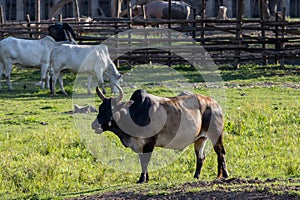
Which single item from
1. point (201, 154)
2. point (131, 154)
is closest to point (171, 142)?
point (201, 154)

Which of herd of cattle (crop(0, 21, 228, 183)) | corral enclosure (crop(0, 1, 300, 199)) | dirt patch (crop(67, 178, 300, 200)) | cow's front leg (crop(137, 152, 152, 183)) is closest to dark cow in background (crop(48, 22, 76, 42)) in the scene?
corral enclosure (crop(0, 1, 300, 199))

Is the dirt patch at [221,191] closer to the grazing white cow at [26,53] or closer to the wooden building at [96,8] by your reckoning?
the grazing white cow at [26,53]

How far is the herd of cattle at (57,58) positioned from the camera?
19047 mm

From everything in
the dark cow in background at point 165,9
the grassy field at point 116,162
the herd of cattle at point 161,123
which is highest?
the dark cow in background at point 165,9

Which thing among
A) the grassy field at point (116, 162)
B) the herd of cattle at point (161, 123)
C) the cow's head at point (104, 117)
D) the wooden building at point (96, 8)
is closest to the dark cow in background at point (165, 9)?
the wooden building at point (96, 8)

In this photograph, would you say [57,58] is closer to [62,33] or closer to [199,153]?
[62,33]

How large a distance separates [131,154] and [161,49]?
13383 mm

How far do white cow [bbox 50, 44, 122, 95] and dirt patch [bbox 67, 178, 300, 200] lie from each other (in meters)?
10.5

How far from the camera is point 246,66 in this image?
2411cm

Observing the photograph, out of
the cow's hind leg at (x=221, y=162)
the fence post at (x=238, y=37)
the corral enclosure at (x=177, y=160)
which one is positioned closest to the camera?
the corral enclosure at (x=177, y=160)

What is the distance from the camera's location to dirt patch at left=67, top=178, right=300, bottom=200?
7855 millimetres

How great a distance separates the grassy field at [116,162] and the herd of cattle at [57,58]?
1.09 m

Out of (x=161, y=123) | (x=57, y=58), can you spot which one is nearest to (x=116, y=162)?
(x=161, y=123)

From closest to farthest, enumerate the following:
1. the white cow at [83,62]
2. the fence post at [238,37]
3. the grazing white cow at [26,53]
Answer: the white cow at [83,62], the grazing white cow at [26,53], the fence post at [238,37]
